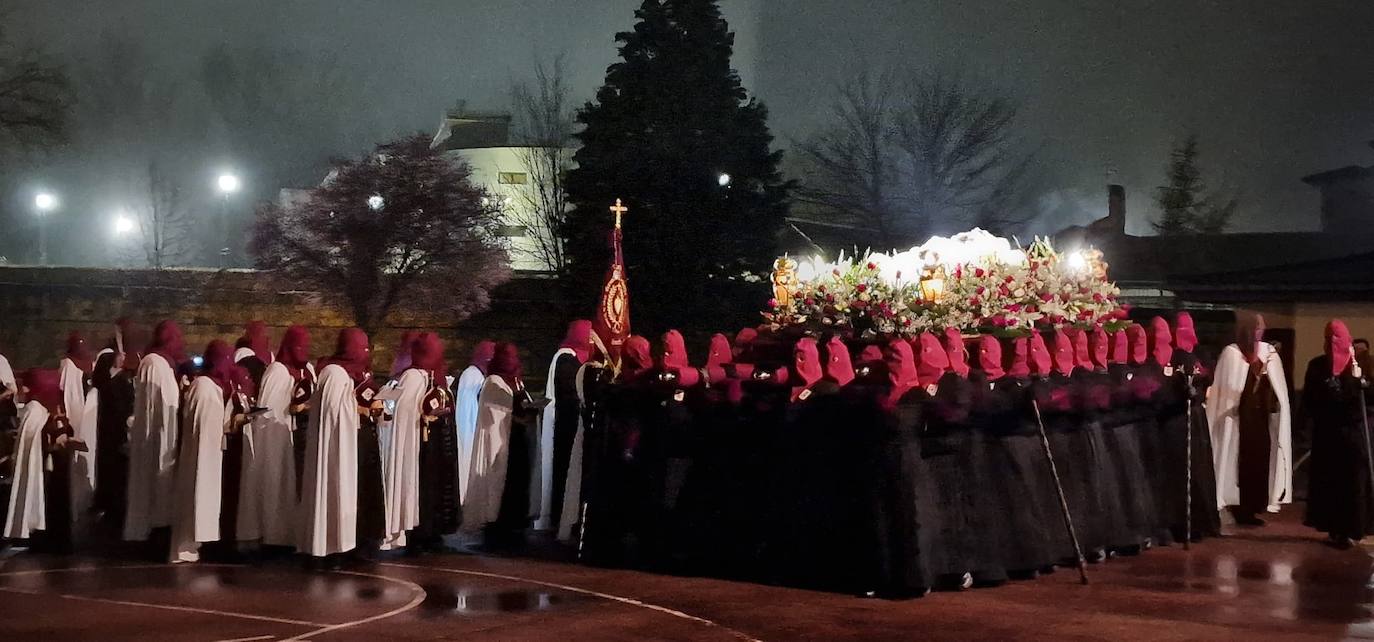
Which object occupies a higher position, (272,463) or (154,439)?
(154,439)

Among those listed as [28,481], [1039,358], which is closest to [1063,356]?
[1039,358]

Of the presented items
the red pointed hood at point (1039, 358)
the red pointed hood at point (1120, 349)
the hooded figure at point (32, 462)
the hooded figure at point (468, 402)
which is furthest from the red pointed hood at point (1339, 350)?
the hooded figure at point (32, 462)

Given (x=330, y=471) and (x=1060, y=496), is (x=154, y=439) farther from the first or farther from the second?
(x=1060, y=496)

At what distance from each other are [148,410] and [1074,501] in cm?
778

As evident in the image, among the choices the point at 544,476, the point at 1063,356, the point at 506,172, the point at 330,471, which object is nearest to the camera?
the point at 330,471

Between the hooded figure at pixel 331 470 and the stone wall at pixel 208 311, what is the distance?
83.4 feet

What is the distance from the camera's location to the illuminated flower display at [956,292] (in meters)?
12.1

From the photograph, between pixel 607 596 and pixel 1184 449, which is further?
pixel 1184 449

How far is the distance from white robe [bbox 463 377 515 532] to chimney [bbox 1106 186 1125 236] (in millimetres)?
Answer: 36788

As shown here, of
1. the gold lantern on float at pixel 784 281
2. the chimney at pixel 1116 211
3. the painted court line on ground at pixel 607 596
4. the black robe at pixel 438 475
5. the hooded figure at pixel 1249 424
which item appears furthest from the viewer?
the chimney at pixel 1116 211

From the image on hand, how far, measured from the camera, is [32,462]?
12.3m

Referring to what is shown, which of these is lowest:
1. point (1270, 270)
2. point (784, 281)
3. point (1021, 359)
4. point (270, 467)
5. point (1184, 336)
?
point (270, 467)

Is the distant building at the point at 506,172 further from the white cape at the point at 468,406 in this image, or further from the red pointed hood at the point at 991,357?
the red pointed hood at the point at 991,357

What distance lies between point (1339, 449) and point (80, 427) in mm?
11787
